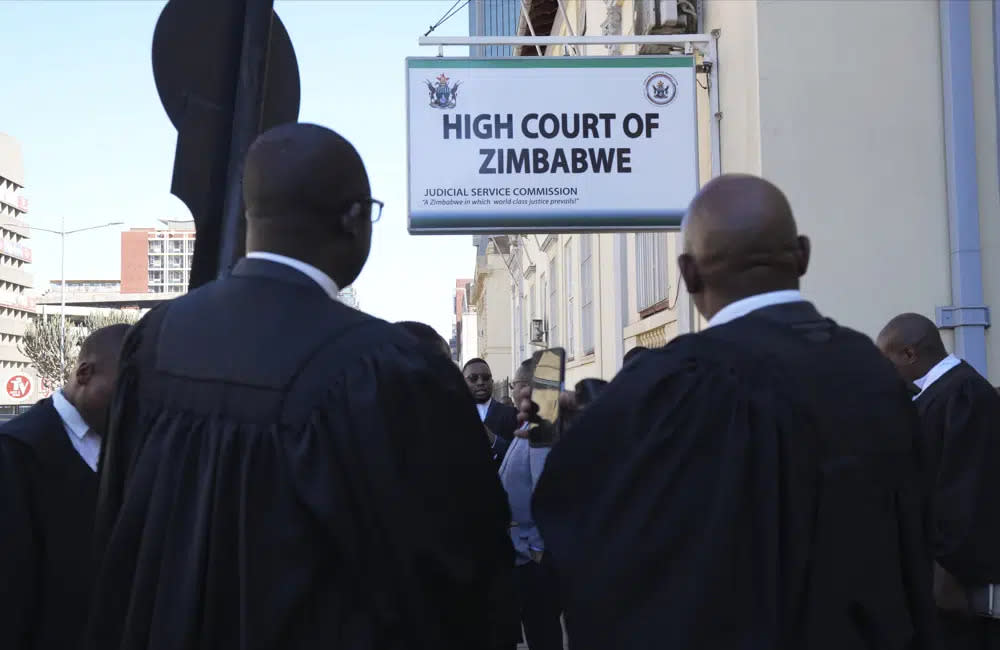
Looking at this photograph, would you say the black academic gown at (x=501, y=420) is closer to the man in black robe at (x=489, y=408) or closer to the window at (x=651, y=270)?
the man in black robe at (x=489, y=408)

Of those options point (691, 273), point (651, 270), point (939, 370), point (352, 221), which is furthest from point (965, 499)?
point (651, 270)

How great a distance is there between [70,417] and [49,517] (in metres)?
0.33

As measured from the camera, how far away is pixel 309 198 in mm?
2449

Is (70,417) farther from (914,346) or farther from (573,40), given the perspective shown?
(573,40)

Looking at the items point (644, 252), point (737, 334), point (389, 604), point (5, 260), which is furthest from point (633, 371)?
point (5, 260)

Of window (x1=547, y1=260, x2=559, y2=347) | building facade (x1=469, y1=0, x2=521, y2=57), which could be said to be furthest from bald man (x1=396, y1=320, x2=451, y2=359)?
building facade (x1=469, y1=0, x2=521, y2=57)

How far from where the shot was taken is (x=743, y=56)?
26.0 feet

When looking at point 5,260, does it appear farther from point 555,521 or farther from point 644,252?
point 555,521

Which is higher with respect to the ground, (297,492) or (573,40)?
(573,40)

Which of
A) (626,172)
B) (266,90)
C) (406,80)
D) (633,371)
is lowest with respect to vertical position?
(633,371)

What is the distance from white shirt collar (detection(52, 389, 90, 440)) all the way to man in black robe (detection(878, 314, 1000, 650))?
324cm

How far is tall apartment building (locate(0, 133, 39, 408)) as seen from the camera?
102 m

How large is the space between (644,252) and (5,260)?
358 ft

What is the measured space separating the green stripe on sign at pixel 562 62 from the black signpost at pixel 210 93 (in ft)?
15.9
